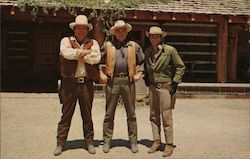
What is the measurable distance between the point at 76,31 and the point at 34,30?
11.0 metres

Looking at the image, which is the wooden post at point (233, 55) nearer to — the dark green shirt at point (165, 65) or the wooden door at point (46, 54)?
the wooden door at point (46, 54)

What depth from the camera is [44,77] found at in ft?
54.5

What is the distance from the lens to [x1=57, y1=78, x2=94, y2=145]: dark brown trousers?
605 centimetres

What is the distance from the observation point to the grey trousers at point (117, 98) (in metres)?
6.21

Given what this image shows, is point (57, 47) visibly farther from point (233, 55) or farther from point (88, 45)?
point (88, 45)

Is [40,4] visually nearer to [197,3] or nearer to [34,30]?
[34,30]

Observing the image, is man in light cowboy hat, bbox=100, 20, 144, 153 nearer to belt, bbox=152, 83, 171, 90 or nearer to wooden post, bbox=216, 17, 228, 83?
belt, bbox=152, 83, 171, 90

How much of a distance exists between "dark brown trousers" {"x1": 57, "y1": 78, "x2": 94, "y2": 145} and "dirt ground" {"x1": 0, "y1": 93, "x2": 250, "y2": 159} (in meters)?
0.29

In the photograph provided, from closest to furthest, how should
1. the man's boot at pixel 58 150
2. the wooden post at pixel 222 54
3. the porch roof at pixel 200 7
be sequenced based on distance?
the man's boot at pixel 58 150 → the porch roof at pixel 200 7 → the wooden post at pixel 222 54

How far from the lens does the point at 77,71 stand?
19.7 ft

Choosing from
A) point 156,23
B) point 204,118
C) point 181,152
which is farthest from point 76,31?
point 156,23

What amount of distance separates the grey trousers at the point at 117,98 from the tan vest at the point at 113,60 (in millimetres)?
138

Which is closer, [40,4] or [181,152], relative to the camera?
[181,152]

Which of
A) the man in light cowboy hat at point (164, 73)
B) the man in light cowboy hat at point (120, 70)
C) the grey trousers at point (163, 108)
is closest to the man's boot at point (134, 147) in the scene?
the man in light cowboy hat at point (120, 70)
